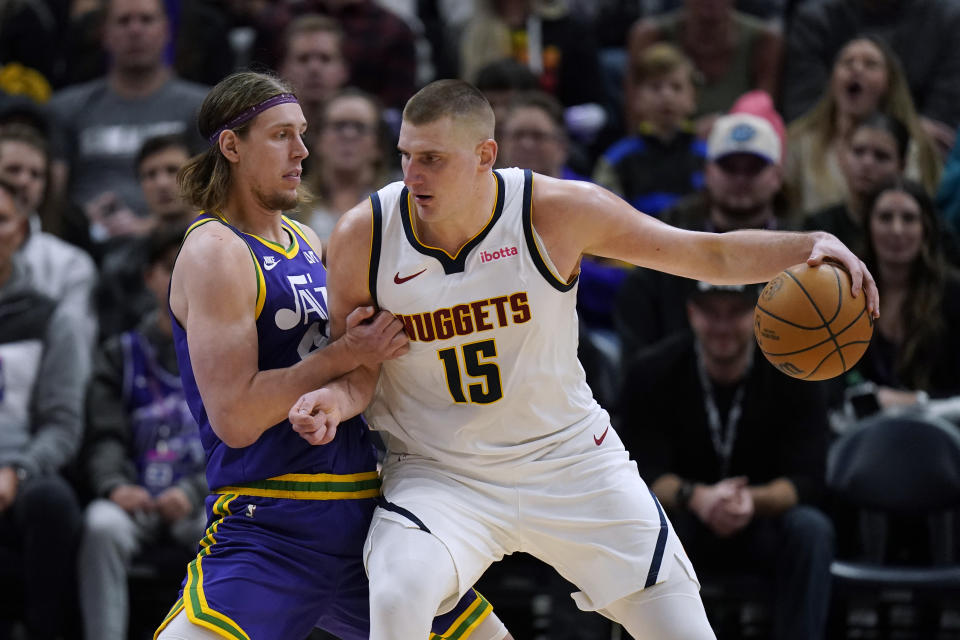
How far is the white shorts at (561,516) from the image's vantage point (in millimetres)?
4211

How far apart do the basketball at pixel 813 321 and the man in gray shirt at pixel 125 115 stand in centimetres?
537

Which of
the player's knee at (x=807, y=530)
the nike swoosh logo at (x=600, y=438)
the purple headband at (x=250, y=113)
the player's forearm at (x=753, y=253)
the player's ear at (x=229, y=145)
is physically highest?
the purple headband at (x=250, y=113)

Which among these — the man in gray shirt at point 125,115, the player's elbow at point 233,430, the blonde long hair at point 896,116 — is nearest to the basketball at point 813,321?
the player's elbow at point 233,430

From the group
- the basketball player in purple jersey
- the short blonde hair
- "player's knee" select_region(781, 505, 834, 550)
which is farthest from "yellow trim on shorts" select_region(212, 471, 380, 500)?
"player's knee" select_region(781, 505, 834, 550)

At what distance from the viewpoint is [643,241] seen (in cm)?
425

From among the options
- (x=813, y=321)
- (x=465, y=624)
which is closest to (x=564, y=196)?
(x=813, y=321)

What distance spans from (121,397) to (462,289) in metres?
3.35

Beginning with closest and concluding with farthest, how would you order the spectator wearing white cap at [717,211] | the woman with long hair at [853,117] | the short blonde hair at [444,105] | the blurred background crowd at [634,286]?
the short blonde hair at [444,105] < the blurred background crowd at [634,286] < the spectator wearing white cap at [717,211] < the woman with long hair at [853,117]

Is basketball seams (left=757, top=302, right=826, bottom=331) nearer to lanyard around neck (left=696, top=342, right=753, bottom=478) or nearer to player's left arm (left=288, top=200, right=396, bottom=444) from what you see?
player's left arm (left=288, top=200, right=396, bottom=444)

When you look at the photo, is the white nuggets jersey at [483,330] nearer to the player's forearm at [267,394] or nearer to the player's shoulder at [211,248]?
the player's forearm at [267,394]

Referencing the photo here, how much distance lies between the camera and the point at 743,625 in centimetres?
645

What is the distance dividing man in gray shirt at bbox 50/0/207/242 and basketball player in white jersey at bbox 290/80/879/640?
4770 mm

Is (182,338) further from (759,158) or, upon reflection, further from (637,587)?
(759,158)

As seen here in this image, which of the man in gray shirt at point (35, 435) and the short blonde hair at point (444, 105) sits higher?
the short blonde hair at point (444, 105)
